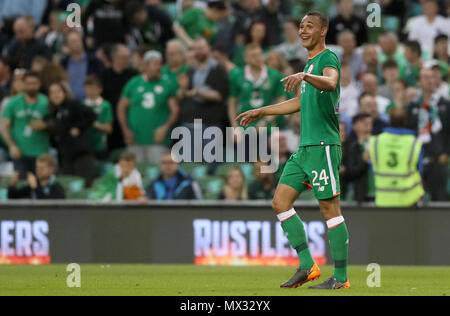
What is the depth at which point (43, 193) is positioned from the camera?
49.1 feet

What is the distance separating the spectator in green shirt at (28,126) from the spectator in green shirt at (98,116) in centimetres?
69

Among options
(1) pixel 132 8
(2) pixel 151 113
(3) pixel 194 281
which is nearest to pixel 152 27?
(1) pixel 132 8

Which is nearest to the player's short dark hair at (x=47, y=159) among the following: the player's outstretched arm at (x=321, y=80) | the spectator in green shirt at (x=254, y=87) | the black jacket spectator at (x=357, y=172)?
the spectator in green shirt at (x=254, y=87)

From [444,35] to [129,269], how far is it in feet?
25.0

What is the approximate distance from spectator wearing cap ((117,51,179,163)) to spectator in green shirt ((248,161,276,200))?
1949 millimetres

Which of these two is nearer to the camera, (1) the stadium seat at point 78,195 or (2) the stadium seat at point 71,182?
(1) the stadium seat at point 78,195

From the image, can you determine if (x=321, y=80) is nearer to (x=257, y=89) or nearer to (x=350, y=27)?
(x=257, y=89)

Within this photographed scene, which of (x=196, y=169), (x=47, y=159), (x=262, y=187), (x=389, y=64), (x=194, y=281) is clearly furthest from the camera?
(x=389, y=64)

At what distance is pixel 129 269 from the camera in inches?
495

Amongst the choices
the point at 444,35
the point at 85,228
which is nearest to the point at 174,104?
the point at 85,228

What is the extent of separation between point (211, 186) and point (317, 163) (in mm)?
6225

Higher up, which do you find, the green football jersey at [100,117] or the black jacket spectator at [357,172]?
the green football jersey at [100,117]

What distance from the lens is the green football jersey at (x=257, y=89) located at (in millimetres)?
15938

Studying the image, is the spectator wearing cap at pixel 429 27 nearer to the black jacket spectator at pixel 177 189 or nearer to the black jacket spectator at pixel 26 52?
the black jacket spectator at pixel 177 189
